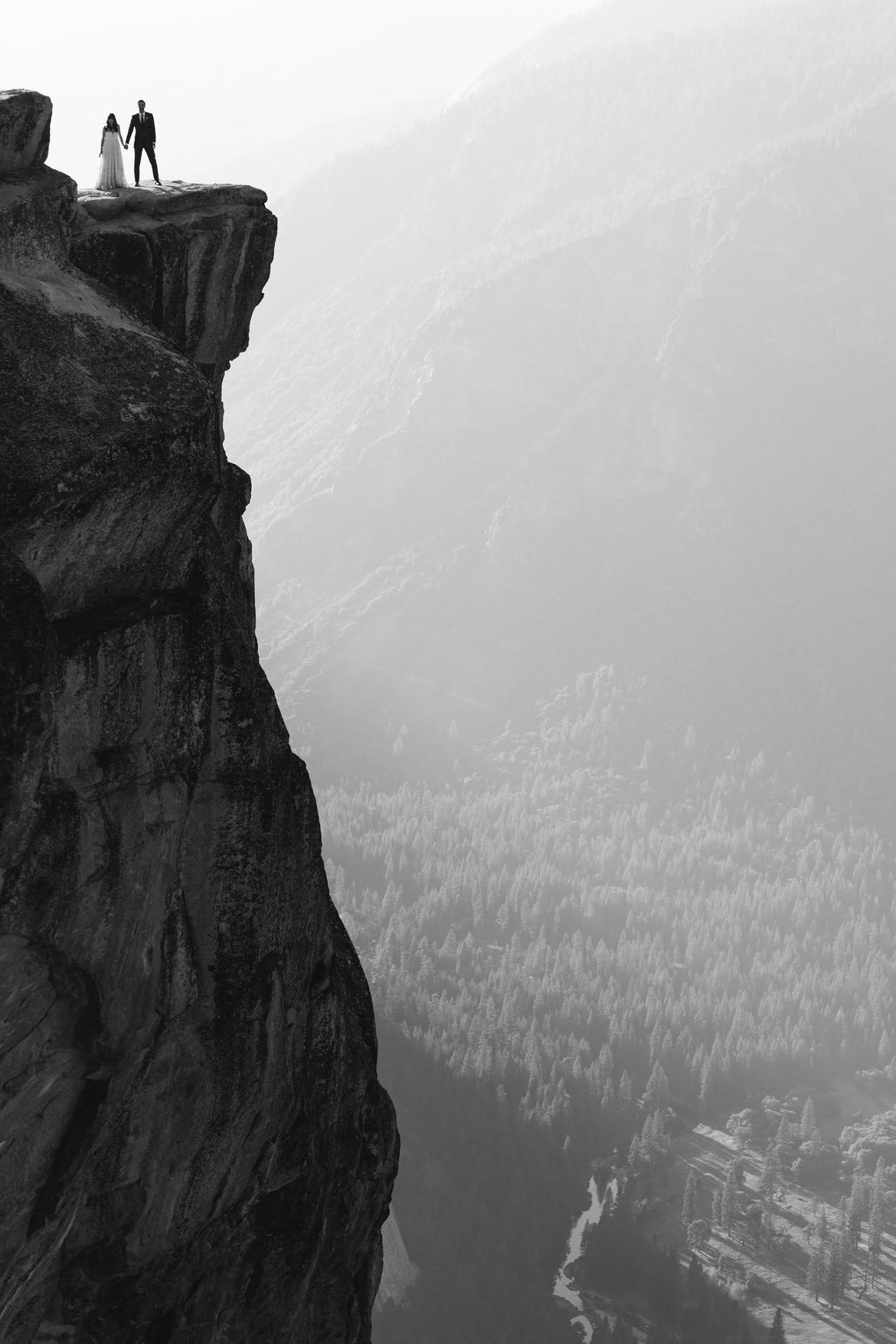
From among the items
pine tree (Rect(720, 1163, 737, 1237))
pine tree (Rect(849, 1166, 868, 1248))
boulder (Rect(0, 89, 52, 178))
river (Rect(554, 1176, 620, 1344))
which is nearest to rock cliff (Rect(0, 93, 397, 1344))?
boulder (Rect(0, 89, 52, 178))

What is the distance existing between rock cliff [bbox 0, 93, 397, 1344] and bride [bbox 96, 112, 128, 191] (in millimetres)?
2353

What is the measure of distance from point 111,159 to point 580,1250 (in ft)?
467

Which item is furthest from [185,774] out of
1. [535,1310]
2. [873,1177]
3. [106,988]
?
[873,1177]

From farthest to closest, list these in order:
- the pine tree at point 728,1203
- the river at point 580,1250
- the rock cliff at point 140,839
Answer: the pine tree at point 728,1203 < the river at point 580,1250 < the rock cliff at point 140,839

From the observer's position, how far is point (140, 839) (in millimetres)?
22500

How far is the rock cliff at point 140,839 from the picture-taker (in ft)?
68.8

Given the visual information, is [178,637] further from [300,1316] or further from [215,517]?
[300,1316]

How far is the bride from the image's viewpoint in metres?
29.5

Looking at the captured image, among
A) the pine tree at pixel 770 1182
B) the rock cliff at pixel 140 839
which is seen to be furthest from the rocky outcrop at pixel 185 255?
the pine tree at pixel 770 1182

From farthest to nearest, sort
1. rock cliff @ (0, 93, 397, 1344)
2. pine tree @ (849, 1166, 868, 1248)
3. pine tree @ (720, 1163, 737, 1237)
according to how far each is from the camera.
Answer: pine tree @ (849, 1166, 868, 1248)
pine tree @ (720, 1163, 737, 1237)
rock cliff @ (0, 93, 397, 1344)

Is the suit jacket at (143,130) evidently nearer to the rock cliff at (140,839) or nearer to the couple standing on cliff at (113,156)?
the couple standing on cliff at (113,156)

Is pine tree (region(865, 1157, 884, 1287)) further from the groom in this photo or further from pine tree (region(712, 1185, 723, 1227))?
the groom

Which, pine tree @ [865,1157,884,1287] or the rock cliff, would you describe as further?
pine tree @ [865,1157,884,1287]

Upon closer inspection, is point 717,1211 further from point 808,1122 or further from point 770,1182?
point 808,1122
